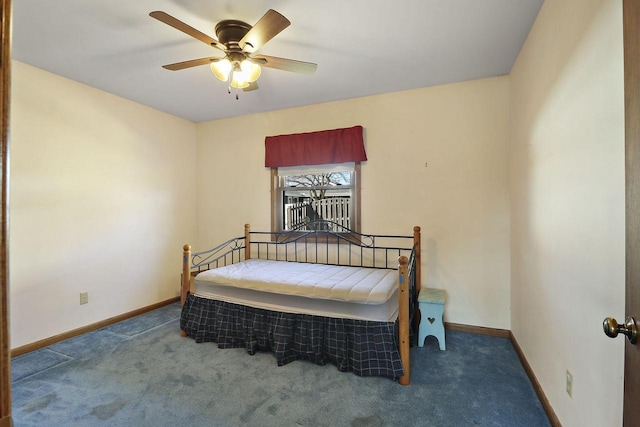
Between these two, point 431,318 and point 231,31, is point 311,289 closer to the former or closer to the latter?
point 431,318

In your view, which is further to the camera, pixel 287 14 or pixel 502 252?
pixel 502 252

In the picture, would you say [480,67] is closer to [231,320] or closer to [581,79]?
[581,79]

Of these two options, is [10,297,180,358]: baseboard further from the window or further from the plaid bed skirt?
the window

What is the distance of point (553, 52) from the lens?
5.48ft

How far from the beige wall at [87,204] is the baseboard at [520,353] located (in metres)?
3.49

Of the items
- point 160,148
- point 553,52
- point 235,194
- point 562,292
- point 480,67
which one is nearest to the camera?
point 562,292

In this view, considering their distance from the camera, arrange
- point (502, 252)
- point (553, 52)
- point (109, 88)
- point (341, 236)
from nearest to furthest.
→ point (553, 52)
point (502, 252)
point (109, 88)
point (341, 236)

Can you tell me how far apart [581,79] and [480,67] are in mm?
1500

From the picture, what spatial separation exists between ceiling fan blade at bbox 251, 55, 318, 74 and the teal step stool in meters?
2.11

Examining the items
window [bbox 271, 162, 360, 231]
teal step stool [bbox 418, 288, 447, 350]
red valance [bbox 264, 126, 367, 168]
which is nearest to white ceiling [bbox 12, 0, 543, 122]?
red valance [bbox 264, 126, 367, 168]

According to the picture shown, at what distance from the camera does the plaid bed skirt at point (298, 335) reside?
2150mm

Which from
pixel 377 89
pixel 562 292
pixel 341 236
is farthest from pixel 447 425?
pixel 377 89

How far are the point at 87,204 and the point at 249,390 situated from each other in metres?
2.51

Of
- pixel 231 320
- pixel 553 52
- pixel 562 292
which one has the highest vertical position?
pixel 553 52
